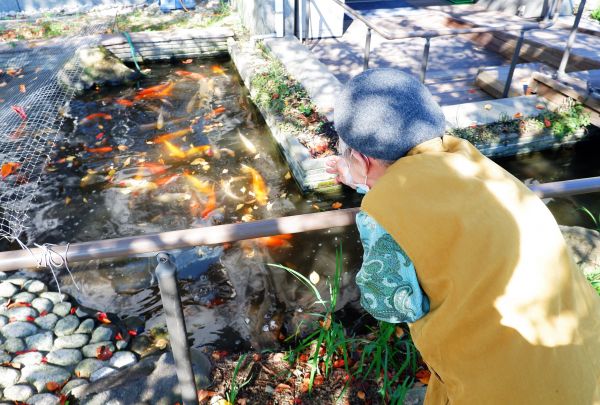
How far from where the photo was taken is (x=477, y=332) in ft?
4.11

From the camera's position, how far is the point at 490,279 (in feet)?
3.96

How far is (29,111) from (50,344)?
469cm

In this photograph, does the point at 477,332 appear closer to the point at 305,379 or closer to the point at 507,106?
the point at 305,379

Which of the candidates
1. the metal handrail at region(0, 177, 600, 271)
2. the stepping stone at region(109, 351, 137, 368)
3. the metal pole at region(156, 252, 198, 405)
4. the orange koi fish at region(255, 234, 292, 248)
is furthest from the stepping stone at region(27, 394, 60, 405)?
the orange koi fish at region(255, 234, 292, 248)

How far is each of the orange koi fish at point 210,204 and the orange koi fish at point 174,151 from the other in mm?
1044

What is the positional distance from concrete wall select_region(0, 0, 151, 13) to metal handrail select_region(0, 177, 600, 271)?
40.1 ft

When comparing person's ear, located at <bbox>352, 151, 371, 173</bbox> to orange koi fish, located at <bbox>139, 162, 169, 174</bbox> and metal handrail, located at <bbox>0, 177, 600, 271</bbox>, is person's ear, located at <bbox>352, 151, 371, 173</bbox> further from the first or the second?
orange koi fish, located at <bbox>139, 162, 169, 174</bbox>

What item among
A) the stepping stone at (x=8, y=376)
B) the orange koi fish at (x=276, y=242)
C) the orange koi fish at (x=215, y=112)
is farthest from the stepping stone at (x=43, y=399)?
the orange koi fish at (x=215, y=112)

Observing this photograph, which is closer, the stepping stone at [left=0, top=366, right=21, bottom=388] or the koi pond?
the stepping stone at [left=0, top=366, right=21, bottom=388]

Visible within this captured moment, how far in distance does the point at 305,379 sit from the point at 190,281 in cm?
241

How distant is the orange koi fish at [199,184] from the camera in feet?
20.3

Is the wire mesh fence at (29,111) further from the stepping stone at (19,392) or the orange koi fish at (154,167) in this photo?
the stepping stone at (19,392)

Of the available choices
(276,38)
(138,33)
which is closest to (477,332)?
(276,38)

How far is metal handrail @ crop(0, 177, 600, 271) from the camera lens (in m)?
1.62
